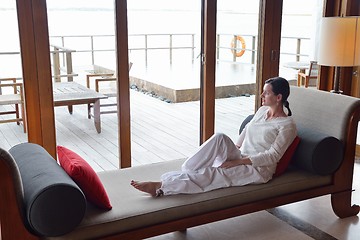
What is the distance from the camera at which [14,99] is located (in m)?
3.22

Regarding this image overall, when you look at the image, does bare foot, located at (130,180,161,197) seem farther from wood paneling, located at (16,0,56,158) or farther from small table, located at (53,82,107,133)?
small table, located at (53,82,107,133)

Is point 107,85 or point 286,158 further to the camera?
point 107,85

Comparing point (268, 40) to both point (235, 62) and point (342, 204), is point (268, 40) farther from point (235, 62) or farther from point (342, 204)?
point (342, 204)

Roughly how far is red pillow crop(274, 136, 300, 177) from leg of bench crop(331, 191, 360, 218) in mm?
481

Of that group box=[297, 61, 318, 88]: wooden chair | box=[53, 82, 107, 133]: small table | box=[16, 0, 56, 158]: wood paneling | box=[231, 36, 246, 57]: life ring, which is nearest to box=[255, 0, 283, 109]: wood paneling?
box=[231, 36, 246, 57]: life ring

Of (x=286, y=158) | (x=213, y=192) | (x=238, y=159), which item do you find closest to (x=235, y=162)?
(x=238, y=159)

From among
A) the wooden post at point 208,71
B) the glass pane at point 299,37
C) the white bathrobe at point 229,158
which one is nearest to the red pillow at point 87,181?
the white bathrobe at point 229,158

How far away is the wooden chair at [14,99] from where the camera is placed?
3172 millimetres

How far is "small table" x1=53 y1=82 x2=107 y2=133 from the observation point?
340 cm

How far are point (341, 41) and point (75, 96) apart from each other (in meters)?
2.25

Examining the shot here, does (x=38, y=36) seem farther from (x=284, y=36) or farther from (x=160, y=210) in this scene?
(x=284, y=36)

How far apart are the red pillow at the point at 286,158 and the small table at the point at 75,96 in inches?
64.9

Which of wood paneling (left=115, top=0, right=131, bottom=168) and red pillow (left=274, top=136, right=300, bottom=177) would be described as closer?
red pillow (left=274, top=136, right=300, bottom=177)

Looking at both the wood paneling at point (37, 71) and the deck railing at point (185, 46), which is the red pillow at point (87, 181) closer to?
the wood paneling at point (37, 71)
